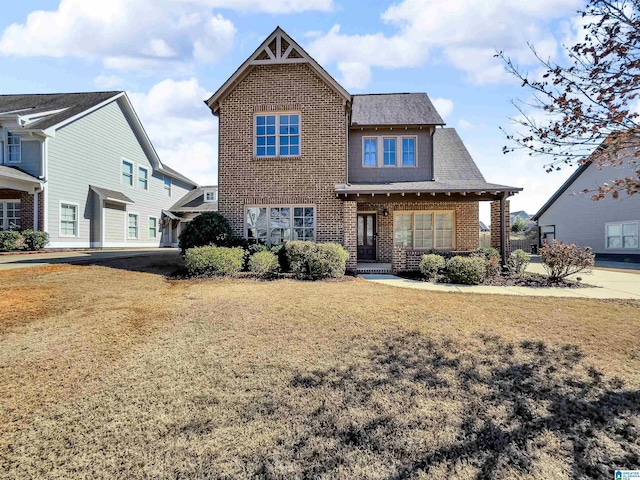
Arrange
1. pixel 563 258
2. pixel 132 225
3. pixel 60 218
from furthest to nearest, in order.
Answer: pixel 132 225, pixel 60 218, pixel 563 258

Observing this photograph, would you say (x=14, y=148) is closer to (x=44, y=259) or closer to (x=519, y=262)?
(x=44, y=259)

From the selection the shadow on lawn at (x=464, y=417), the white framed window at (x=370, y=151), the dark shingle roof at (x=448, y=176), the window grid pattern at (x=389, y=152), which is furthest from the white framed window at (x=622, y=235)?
the shadow on lawn at (x=464, y=417)

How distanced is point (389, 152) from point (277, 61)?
578cm

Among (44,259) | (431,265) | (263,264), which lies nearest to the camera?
(263,264)

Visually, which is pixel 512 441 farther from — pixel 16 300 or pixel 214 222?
pixel 214 222

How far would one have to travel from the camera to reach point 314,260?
10.3 m

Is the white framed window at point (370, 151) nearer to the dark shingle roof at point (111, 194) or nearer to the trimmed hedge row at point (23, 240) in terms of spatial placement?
the dark shingle roof at point (111, 194)

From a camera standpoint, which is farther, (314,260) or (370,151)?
(370,151)

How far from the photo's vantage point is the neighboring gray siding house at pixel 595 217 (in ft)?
65.3

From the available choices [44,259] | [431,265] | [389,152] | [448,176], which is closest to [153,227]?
[44,259]

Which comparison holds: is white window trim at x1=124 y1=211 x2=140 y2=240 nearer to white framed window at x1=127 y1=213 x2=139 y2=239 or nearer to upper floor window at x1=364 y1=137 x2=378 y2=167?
white framed window at x1=127 y1=213 x2=139 y2=239

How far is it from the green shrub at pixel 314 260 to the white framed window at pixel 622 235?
1983cm

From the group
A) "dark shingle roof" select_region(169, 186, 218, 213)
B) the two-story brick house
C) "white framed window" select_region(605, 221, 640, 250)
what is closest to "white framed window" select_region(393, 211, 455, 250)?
the two-story brick house

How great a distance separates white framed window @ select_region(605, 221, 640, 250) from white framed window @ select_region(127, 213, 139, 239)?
1215 inches
